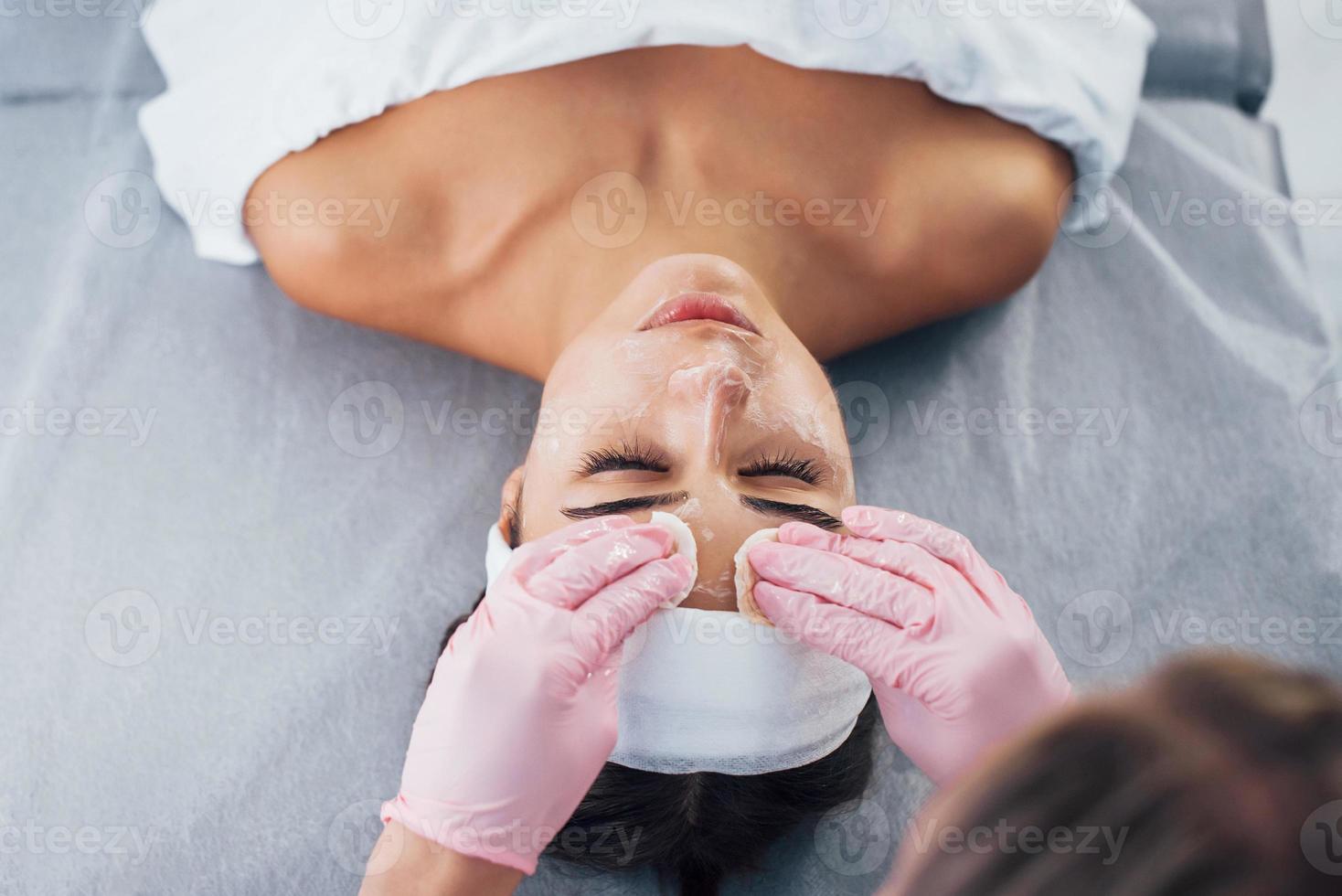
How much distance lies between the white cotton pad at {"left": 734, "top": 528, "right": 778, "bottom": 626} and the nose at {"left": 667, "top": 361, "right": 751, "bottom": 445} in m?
0.12

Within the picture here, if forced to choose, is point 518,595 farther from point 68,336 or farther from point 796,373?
point 68,336

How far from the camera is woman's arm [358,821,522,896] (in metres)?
1.06

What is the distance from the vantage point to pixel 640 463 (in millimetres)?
1170

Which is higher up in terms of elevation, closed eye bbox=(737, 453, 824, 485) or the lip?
the lip

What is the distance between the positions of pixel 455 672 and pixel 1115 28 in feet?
4.81

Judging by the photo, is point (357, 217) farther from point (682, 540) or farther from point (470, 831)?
point (470, 831)

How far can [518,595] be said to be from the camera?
1.09 metres

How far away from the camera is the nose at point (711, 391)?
1.15 meters

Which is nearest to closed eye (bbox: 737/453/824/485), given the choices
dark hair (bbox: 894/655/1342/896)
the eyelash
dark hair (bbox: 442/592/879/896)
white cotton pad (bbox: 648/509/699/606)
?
the eyelash

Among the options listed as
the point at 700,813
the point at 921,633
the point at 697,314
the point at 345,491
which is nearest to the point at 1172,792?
the point at 921,633

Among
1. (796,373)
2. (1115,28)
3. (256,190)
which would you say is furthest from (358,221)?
(1115,28)

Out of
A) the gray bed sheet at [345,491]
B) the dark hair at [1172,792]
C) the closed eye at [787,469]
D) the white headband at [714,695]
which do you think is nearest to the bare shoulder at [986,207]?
the gray bed sheet at [345,491]

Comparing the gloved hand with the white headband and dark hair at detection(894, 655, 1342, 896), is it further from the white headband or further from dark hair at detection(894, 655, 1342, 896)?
dark hair at detection(894, 655, 1342, 896)

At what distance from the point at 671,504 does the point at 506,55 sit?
2.34 ft
